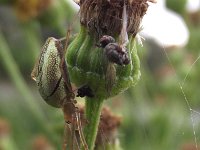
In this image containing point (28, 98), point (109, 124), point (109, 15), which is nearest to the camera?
point (109, 15)

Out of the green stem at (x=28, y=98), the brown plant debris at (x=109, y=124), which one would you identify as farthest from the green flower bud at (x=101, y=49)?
the green stem at (x=28, y=98)

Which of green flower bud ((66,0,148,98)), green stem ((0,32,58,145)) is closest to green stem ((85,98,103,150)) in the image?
green flower bud ((66,0,148,98))

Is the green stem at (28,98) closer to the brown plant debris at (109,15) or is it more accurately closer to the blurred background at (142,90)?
the blurred background at (142,90)

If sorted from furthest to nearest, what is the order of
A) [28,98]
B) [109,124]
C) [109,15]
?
[28,98] → [109,124] → [109,15]

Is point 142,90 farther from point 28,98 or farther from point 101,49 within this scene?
point 101,49

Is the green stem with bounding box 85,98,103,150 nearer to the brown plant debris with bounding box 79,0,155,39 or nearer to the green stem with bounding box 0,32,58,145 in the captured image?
the brown plant debris with bounding box 79,0,155,39

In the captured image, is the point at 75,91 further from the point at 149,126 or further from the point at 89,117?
the point at 149,126

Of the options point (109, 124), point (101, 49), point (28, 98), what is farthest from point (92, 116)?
point (28, 98)

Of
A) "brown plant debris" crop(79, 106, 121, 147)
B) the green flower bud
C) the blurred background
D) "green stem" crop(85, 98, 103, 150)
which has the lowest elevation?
the blurred background
